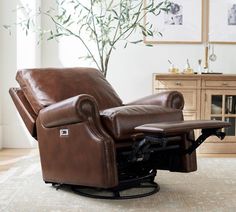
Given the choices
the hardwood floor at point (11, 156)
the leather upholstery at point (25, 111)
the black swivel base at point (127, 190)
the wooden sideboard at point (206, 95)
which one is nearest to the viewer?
the black swivel base at point (127, 190)

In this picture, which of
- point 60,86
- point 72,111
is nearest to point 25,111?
point 60,86

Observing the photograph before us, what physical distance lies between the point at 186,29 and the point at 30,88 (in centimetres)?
237

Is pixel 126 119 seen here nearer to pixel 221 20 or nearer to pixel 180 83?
pixel 180 83

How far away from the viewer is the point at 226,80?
416 centimetres

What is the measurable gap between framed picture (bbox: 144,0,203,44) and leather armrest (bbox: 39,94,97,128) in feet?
7.69

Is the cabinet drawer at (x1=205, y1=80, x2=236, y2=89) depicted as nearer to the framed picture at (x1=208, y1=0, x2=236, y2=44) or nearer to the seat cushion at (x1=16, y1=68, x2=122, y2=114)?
the framed picture at (x1=208, y1=0, x2=236, y2=44)

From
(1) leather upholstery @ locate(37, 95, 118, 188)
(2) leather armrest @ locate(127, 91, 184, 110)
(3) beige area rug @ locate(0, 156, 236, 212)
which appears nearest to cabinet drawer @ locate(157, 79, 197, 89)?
(3) beige area rug @ locate(0, 156, 236, 212)

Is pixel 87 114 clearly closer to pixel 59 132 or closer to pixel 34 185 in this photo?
pixel 59 132

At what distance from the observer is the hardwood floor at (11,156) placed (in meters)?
3.54

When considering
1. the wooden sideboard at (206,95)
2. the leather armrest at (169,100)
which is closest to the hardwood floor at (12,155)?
the wooden sideboard at (206,95)

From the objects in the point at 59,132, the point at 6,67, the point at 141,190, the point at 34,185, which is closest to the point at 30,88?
the point at 59,132

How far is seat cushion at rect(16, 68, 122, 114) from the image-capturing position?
2.79 metres

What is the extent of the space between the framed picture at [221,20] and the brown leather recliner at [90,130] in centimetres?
200

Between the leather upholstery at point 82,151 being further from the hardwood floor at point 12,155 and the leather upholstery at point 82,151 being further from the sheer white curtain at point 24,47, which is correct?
the sheer white curtain at point 24,47
